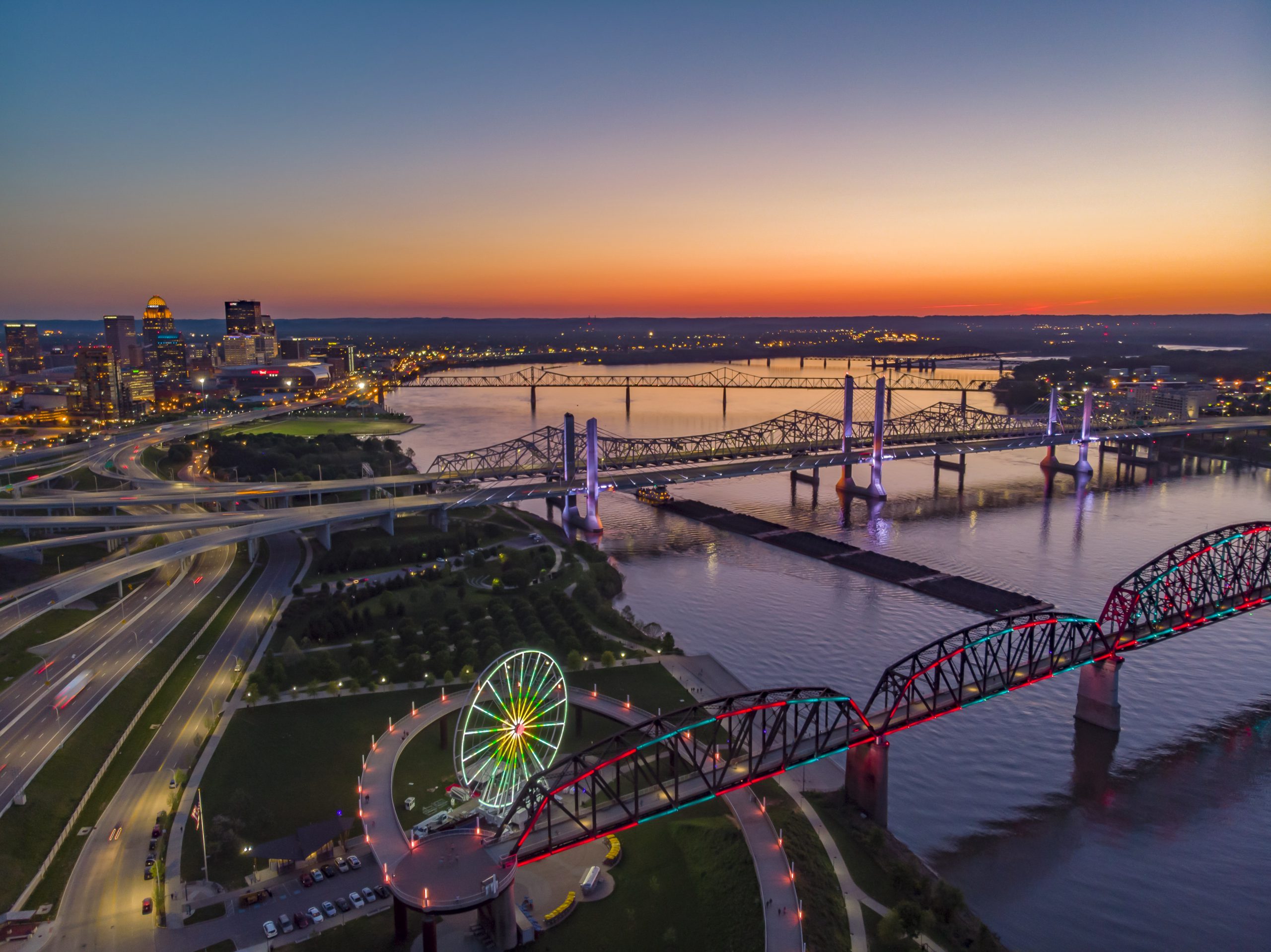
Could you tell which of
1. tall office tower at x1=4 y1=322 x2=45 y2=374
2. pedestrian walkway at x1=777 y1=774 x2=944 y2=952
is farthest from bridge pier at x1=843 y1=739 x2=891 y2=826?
tall office tower at x1=4 y1=322 x2=45 y2=374

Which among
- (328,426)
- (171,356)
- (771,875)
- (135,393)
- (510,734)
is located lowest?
(771,875)

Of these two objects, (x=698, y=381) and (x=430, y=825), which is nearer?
(x=430, y=825)

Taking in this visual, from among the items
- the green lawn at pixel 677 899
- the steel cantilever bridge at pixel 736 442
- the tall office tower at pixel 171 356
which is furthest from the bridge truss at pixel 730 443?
the tall office tower at pixel 171 356

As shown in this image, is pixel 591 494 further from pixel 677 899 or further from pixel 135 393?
pixel 135 393

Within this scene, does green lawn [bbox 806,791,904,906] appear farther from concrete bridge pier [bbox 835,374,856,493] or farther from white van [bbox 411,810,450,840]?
concrete bridge pier [bbox 835,374,856,493]

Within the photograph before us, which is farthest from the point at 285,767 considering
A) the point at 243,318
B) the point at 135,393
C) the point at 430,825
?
the point at 243,318
